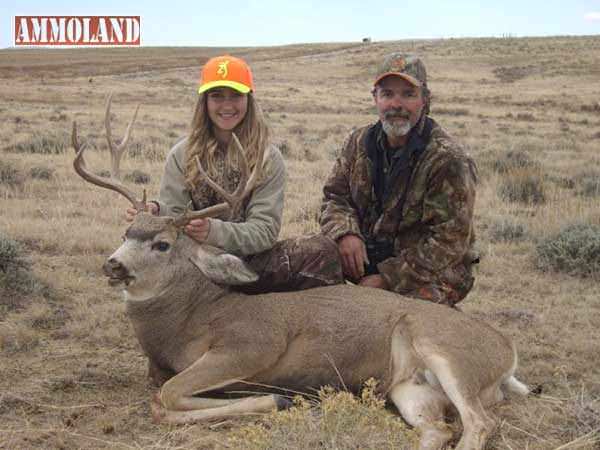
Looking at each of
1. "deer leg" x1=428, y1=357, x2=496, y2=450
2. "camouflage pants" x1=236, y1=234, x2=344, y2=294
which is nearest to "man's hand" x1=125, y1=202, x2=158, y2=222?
"camouflage pants" x1=236, y1=234, x2=344, y2=294

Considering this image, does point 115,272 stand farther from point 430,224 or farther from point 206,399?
point 430,224

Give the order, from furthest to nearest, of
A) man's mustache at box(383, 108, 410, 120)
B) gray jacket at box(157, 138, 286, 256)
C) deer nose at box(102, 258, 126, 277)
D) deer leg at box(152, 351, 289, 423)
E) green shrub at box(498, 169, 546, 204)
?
green shrub at box(498, 169, 546, 204) → man's mustache at box(383, 108, 410, 120) → gray jacket at box(157, 138, 286, 256) → deer nose at box(102, 258, 126, 277) → deer leg at box(152, 351, 289, 423)

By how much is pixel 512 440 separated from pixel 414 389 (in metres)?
0.60

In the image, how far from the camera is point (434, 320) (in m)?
4.70

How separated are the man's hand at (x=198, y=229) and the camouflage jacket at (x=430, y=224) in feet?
3.92

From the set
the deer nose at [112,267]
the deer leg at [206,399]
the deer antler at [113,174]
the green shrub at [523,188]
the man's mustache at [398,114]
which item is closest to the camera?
the deer leg at [206,399]

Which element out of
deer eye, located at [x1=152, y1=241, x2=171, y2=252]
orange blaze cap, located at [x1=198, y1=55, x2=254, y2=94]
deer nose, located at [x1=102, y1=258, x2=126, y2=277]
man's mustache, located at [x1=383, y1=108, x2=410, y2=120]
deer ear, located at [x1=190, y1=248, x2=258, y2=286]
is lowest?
deer ear, located at [x1=190, y1=248, x2=258, y2=286]

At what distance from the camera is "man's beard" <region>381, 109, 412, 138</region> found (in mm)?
5668

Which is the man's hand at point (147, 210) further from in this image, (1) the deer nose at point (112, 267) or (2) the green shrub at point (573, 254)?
(2) the green shrub at point (573, 254)

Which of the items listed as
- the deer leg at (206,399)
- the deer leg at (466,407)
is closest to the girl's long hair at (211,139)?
the deer leg at (206,399)

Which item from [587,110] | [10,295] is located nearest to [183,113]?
[587,110]

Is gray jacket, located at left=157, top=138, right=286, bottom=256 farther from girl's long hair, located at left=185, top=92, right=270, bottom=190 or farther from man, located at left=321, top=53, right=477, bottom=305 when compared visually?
man, located at left=321, top=53, right=477, bottom=305

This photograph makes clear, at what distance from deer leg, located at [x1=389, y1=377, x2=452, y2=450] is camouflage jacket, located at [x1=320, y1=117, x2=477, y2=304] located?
1.07 meters

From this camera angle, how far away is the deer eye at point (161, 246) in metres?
4.82
